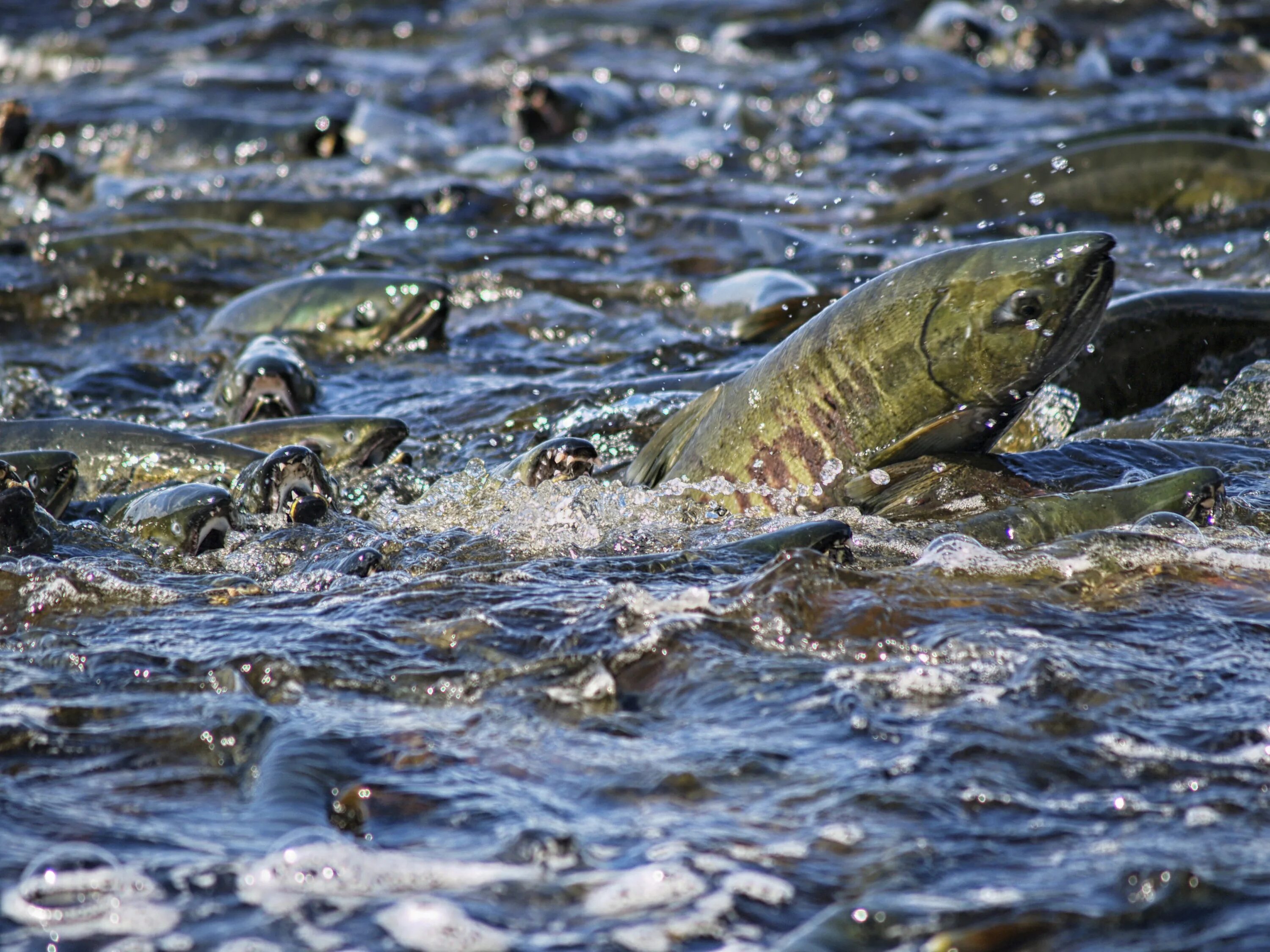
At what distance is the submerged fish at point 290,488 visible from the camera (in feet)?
12.6

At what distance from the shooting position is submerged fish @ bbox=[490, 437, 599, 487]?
13.1ft

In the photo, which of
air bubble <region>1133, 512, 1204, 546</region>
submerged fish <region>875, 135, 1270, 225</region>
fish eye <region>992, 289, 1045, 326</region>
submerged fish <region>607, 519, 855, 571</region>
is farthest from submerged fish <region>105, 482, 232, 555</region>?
submerged fish <region>875, 135, 1270, 225</region>

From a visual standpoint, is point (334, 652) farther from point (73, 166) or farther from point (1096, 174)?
point (73, 166)

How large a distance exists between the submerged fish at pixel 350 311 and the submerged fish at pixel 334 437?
1570mm

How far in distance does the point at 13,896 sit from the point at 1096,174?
6.91 metres

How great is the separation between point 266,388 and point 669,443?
174cm

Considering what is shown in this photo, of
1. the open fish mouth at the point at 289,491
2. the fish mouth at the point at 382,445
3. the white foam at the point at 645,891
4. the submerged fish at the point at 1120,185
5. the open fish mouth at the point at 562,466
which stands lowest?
the submerged fish at the point at 1120,185

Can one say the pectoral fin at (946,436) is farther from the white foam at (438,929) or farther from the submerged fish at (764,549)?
the white foam at (438,929)

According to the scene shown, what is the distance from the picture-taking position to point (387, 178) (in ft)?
30.0

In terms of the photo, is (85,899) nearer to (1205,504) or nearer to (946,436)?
(946,436)

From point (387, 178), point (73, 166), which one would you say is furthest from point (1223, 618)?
point (73, 166)

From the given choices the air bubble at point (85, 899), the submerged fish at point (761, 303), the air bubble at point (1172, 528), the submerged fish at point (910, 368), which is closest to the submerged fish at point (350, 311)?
the submerged fish at point (761, 303)

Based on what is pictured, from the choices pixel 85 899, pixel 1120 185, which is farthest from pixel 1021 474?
pixel 1120 185

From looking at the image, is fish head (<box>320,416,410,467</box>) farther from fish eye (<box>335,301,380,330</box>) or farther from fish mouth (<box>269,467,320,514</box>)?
fish eye (<box>335,301,380,330</box>)
